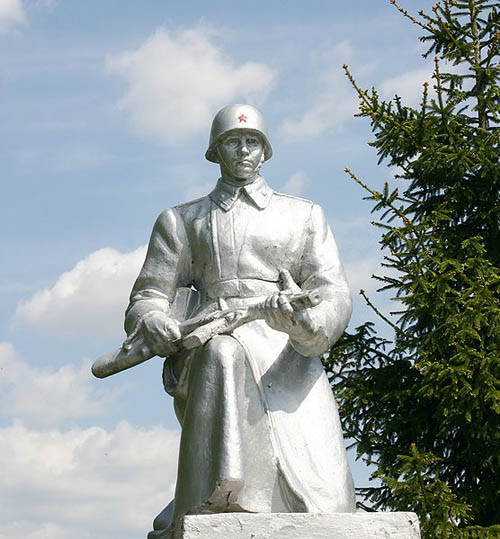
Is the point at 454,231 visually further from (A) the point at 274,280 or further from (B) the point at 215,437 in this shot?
(B) the point at 215,437

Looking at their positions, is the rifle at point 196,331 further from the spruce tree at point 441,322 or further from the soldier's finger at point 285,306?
the spruce tree at point 441,322

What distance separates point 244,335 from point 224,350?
319 mm

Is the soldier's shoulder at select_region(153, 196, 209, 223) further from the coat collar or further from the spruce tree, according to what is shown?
the spruce tree

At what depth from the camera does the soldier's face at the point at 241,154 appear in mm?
6473

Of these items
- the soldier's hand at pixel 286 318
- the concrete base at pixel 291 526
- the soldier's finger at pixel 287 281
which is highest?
the soldier's finger at pixel 287 281

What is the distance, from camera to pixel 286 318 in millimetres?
5773

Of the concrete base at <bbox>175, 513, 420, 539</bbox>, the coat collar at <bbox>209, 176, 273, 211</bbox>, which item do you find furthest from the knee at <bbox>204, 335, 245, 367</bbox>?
the coat collar at <bbox>209, 176, 273, 211</bbox>

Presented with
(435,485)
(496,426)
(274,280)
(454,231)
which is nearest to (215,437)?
(274,280)

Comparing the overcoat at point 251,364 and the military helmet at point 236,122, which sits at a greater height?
the military helmet at point 236,122

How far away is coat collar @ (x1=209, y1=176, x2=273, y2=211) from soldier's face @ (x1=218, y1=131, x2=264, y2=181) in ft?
0.19

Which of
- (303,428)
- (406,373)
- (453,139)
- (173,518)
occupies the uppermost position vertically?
(453,139)

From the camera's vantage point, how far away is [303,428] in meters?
5.84

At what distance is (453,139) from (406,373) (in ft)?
8.04

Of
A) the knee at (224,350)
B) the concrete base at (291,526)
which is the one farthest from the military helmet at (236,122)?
the concrete base at (291,526)
